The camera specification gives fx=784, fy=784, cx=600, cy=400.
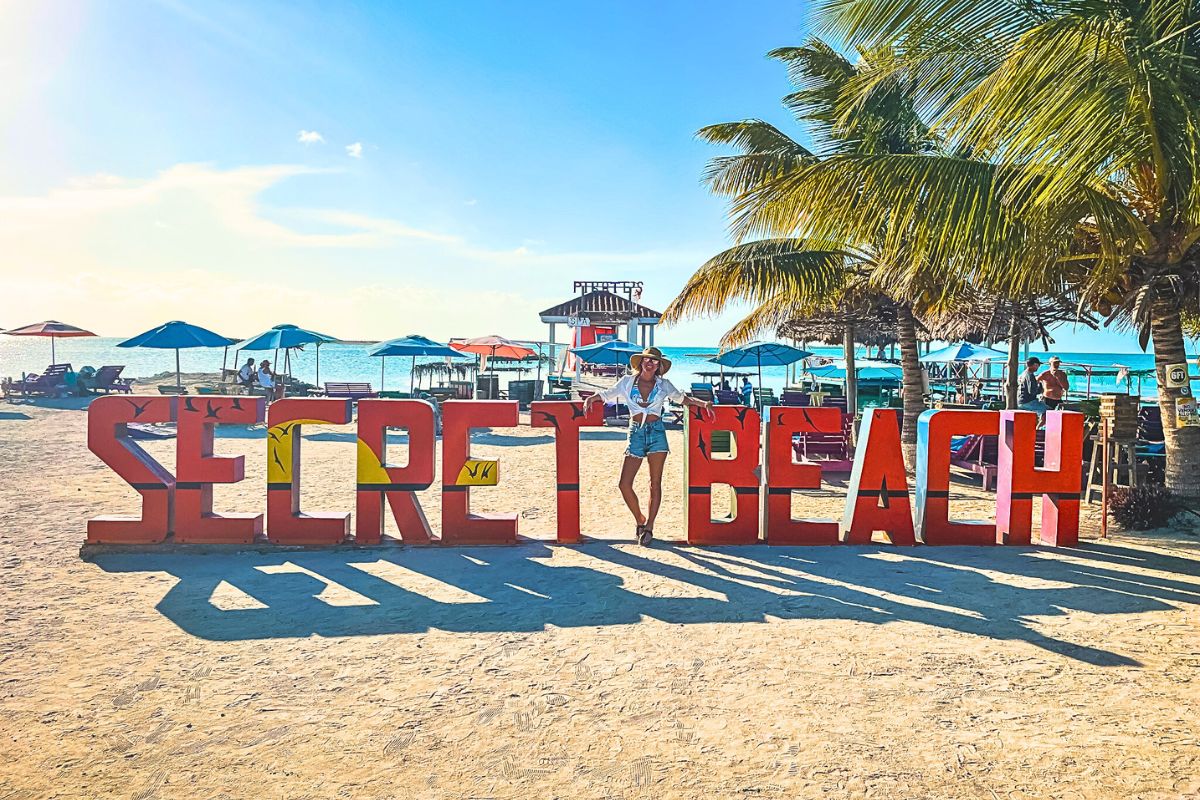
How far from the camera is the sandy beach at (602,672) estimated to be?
3.02 m

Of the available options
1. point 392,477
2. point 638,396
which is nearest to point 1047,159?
point 638,396

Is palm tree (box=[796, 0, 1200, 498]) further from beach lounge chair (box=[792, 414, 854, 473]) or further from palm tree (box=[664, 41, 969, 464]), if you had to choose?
beach lounge chair (box=[792, 414, 854, 473])

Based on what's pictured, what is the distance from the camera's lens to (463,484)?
6605mm

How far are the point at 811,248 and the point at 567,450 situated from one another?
447 cm

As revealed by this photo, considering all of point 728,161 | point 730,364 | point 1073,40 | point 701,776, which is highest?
point 728,161

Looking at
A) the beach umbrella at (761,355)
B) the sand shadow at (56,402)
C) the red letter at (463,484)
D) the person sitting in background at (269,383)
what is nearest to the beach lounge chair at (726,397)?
the beach umbrella at (761,355)

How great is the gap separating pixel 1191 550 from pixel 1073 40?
4.19 meters

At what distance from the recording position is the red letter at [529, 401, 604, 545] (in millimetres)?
6738

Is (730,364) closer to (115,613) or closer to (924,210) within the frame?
(924,210)

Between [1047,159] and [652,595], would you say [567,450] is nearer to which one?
[652,595]

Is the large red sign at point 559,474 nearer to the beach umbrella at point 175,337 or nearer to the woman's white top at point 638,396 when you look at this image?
the woman's white top at point 638,396

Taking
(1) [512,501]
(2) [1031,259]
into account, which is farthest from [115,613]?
(2) [1031,259]

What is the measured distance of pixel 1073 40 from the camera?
556cm

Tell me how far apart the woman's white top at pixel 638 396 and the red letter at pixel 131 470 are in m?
3.66
